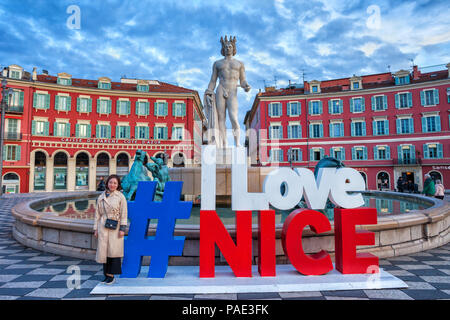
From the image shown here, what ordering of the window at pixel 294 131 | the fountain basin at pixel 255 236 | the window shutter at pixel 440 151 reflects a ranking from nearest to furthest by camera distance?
1. the fountain basin at pixel 255 236
2. the window shutter at pixel 440 151
3. the window at pixel 294 131

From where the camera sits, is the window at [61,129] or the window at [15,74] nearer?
the window at [15,74]

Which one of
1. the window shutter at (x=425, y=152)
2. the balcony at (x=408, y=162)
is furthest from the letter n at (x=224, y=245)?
the window shutter at (x=425, y=152)

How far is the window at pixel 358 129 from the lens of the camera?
97.0 feet

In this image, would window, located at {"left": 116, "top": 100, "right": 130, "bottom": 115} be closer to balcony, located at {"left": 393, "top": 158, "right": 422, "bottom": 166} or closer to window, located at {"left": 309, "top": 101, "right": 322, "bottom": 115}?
window, located at {"left": 309, "top": 101, "right": 322, "bottom": 115}

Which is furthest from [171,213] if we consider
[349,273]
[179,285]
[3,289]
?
[349,273]

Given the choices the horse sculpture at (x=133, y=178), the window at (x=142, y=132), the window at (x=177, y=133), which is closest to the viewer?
the horse sculpture at (x=133, y=178)

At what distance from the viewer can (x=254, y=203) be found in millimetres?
3672

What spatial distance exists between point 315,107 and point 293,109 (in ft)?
8.11

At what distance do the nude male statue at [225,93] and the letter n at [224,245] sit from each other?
4.93 m

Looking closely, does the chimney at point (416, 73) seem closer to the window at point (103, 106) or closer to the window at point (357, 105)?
the window at point (357, 105)

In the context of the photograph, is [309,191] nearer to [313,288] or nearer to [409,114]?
[313,288]

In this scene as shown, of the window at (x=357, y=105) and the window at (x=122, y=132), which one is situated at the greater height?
the window at (x=357, y=105)

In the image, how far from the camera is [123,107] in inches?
1144

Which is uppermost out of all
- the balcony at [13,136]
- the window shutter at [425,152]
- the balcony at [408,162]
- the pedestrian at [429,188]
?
the balcony at [13,136]
